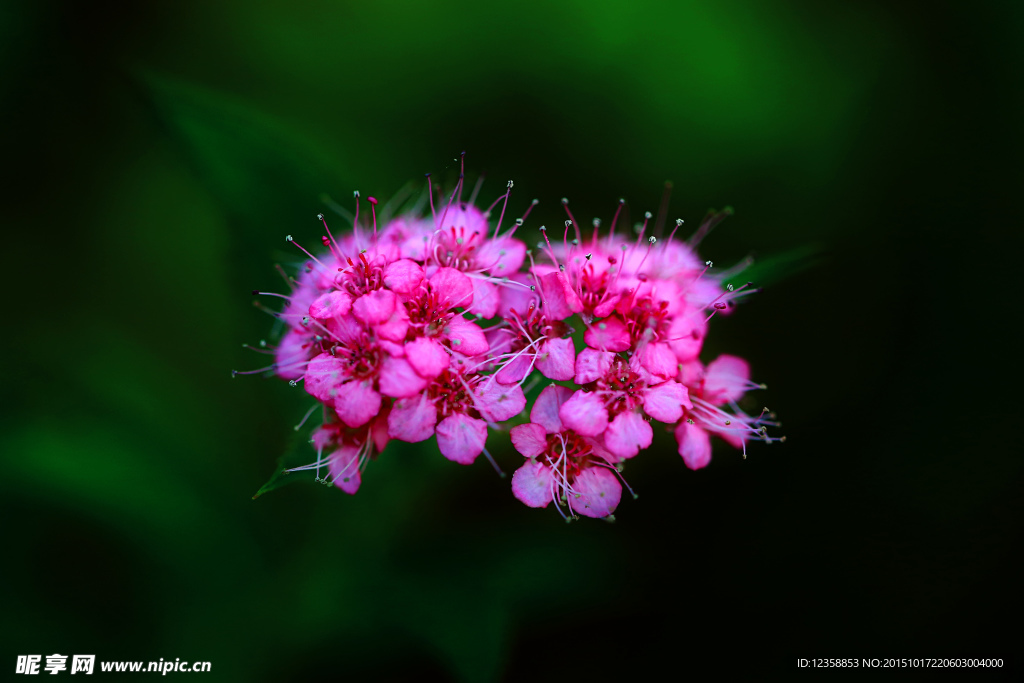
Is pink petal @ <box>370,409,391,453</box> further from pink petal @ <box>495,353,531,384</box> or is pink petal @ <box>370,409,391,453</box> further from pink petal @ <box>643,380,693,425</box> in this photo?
pink petal @ <box>643,380,693,425</box>

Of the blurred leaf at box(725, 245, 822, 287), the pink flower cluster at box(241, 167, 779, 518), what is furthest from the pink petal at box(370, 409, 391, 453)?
the blurred leaf at box(725, 245, 822, 287)

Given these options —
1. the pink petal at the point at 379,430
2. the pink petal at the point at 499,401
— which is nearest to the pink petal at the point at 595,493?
the pink petal at the point at 499,401

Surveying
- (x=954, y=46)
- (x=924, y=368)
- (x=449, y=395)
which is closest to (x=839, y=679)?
(x=924, y=368)

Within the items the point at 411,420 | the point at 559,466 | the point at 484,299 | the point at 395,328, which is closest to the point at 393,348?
the point at 395,328

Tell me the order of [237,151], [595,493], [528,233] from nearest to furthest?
[595,493] < [237,151] < [528,233]

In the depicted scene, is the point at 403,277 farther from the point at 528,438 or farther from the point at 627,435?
the point at 627,435

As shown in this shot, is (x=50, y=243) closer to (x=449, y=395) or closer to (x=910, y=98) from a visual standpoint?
(x=449, y=395)
